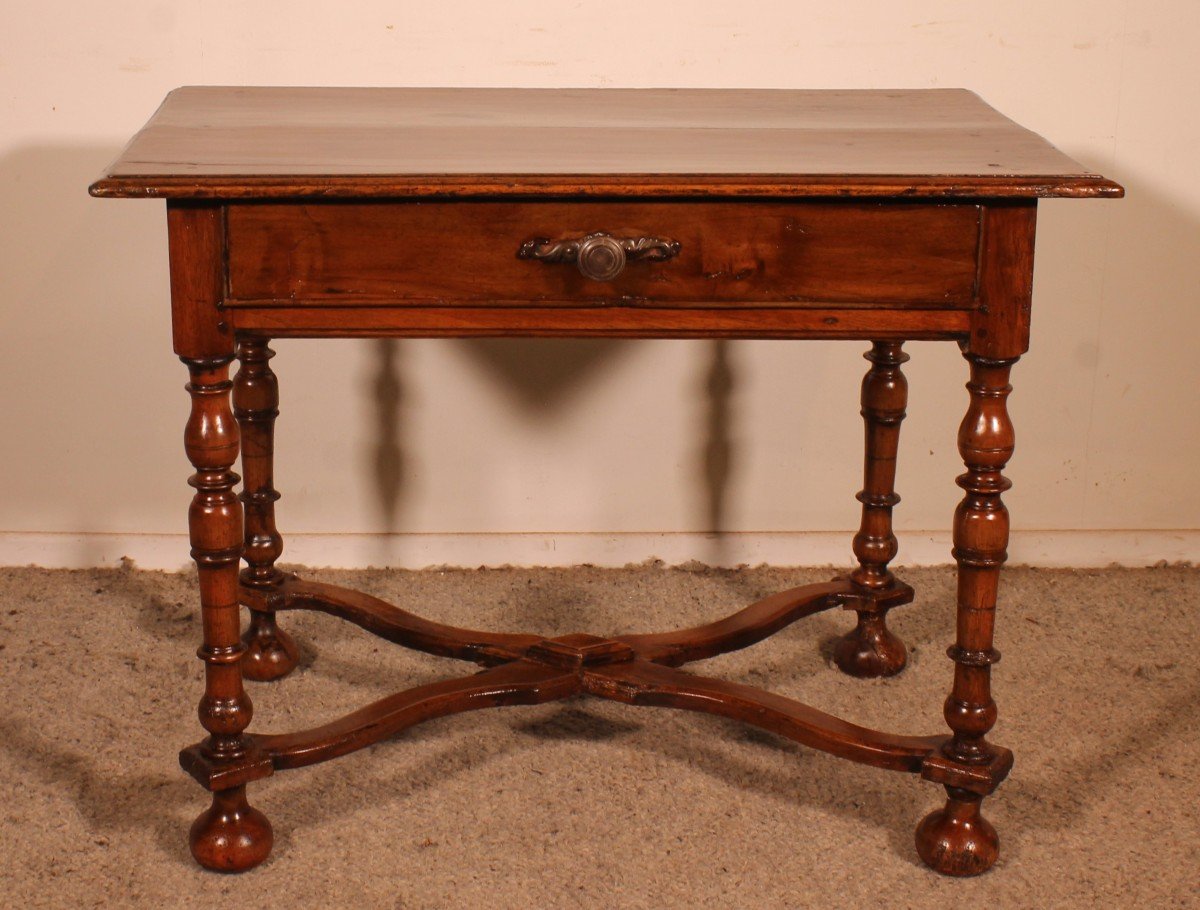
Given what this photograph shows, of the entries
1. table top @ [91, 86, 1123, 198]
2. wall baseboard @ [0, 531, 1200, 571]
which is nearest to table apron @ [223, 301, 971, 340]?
table top @ [91, 86, 1123, 198]

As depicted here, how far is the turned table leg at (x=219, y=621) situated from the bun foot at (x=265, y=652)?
1.32 feet

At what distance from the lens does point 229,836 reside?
4.94 feet

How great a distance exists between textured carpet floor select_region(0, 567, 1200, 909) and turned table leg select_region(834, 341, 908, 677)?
0.12 feet

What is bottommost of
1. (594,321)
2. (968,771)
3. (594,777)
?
(594,777)

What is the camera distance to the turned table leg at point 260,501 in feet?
5.95

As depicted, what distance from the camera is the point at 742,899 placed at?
1478 millimetres

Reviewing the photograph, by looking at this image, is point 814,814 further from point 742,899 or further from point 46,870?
point 46,870

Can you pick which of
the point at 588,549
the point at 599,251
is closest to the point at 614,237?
the point at 599,251

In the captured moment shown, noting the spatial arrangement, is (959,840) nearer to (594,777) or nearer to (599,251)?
(594,777)

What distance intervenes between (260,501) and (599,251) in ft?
2.33

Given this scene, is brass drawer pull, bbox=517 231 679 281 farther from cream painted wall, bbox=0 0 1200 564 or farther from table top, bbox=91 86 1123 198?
cream painted wall, bbox=0 0 1200 564

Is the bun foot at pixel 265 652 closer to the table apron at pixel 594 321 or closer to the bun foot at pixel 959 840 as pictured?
the table apron at pixel 594 321

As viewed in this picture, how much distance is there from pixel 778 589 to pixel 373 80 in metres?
0.94

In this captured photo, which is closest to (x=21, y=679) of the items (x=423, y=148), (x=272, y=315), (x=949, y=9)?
(x=272, y=315)
